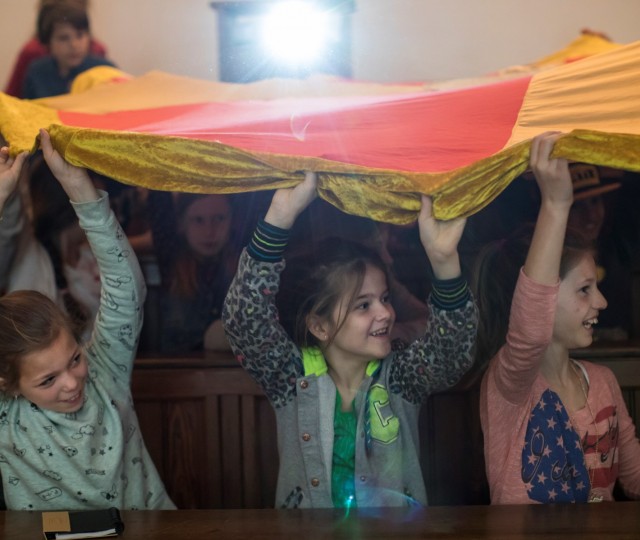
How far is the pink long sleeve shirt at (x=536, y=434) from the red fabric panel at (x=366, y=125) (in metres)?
0.26

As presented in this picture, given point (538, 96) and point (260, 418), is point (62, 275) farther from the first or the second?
point (538, 96)

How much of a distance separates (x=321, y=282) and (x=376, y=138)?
0.80 ft

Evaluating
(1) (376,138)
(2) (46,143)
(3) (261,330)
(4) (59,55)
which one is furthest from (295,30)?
(3) (261,330)

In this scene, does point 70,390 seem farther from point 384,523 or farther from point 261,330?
point 384,523

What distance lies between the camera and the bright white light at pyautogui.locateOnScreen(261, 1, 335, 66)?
8.75 feet

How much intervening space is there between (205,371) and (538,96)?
86cm

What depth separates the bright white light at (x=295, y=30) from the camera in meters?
2.67

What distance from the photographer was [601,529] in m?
1.02

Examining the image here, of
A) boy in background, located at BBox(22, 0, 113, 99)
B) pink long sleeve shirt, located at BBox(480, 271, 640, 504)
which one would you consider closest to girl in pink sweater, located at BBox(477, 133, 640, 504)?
pink long sleeve shirt, located at BBox(480, 271, 640, 504)

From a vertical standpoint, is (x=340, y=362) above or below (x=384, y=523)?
above

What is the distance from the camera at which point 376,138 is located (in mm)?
1349

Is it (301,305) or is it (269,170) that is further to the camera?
(301,305)

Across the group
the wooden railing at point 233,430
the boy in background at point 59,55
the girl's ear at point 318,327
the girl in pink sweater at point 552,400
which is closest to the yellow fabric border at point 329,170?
the girl in pink sweater at point 552,400

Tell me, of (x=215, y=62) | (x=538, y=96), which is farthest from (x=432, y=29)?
(x=538, y=96)
